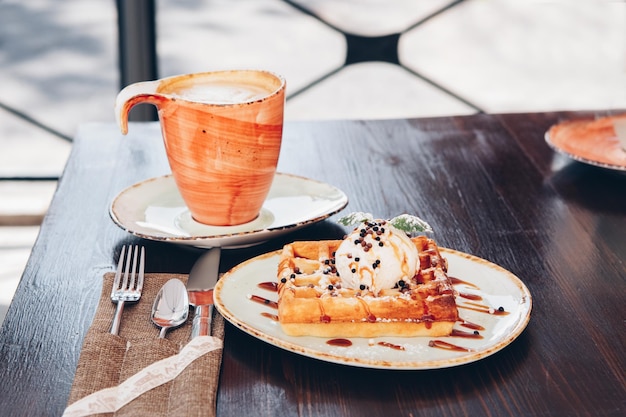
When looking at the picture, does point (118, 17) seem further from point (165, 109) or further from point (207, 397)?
point (207, 397)

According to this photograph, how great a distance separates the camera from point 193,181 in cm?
125

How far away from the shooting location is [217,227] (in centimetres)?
129

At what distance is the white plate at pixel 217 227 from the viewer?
1.23m

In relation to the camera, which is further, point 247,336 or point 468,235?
point 468,235

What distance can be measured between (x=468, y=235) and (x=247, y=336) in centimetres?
42

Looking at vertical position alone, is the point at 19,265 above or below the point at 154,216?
below

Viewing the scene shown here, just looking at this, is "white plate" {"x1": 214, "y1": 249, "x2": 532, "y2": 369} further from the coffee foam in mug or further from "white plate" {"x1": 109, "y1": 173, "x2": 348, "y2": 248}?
the coffee foam in mug

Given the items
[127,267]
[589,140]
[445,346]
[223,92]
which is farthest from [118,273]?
[589,140]

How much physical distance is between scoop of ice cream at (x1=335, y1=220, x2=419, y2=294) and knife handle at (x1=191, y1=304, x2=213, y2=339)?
0.52 ft

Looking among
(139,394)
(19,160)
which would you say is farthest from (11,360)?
(19,160)

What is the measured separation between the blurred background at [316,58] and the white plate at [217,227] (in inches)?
72.2

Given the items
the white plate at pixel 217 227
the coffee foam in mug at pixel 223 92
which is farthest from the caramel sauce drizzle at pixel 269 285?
the coffee foam in mug at pixel 223 92

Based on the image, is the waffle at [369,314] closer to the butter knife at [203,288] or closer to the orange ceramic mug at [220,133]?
the butter knife at [203,288]

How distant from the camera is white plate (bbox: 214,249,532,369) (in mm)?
930
